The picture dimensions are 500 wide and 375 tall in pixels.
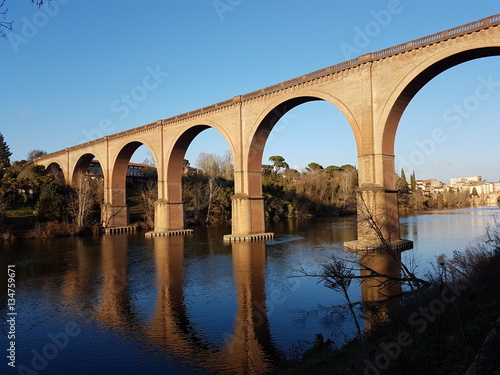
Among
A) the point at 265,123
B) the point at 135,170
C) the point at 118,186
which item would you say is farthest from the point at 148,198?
the point at 135,170

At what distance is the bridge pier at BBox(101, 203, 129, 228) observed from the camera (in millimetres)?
37922

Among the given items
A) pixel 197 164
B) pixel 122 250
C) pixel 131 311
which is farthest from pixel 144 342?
pixel 197 164

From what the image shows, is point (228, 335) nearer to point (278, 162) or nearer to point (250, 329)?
point (250, 329)

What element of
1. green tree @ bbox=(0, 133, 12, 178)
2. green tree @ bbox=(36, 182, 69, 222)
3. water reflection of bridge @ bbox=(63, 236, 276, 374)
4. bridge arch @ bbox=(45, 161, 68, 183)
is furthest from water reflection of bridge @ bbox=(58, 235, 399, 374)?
green tree @ bbox=(0, 133, 12, 178)

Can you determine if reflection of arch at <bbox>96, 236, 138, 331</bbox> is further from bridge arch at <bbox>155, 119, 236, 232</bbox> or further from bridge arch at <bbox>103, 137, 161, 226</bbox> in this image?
bridge arch at <bbox>103, 137, 161, 226</bbox>

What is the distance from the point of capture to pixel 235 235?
2653 cm

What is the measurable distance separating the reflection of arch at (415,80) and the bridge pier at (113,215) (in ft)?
91.0

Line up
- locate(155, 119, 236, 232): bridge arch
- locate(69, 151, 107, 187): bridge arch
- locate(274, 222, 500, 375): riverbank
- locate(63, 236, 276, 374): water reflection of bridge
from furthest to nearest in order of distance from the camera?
locate(69, 151, 107, 187): bridge arch → locate(155, 119, 236, 232): bridge arch → locate(63, 236, 276, 374): water reflection of bridge → locate(274, 222, 500, 375): riverbank

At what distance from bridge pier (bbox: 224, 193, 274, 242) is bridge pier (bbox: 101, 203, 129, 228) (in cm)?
1636

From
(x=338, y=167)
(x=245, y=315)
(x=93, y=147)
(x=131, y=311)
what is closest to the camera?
(x=245, y=315)

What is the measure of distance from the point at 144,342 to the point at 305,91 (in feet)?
59.1

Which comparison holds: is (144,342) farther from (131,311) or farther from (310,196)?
(310,196)

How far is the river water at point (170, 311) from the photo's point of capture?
7.83 m

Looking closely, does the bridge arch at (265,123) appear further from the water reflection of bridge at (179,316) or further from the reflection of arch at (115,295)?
the reflection of arch at (115,295)
